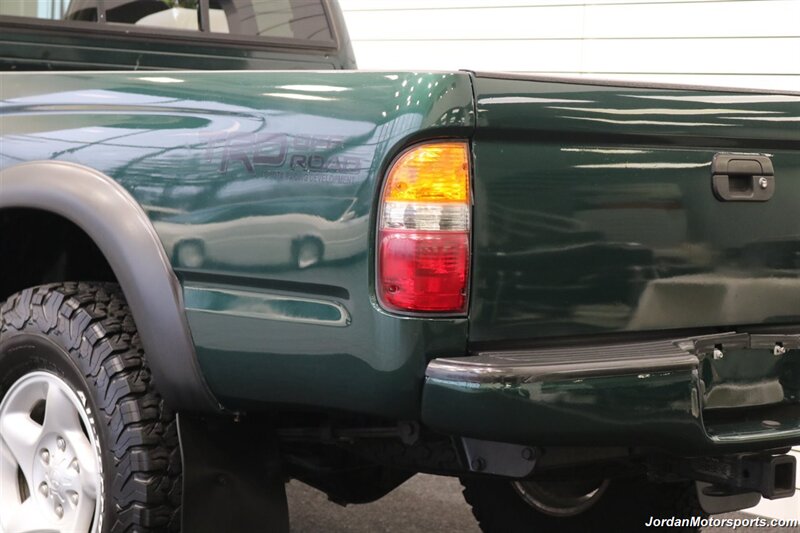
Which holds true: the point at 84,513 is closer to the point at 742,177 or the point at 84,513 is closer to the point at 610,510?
the point at 610,510

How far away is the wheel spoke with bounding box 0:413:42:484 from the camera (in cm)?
283

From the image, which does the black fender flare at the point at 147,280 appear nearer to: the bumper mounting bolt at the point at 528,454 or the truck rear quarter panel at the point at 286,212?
the truck rear quarter panel at the point at 286,212

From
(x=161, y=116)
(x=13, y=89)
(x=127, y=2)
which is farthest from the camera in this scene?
(x=127, y=2)

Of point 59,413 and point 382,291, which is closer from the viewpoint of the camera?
point 382,291

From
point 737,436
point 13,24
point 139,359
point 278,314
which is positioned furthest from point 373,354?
point 13,24

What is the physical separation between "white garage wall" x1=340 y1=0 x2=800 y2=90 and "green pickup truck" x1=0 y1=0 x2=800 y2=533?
162cm

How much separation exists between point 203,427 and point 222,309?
1.05ft

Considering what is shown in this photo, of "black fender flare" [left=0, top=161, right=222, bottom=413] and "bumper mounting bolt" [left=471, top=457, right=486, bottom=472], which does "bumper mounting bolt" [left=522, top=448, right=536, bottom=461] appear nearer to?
"bumper mounting bolt" [left=471, top=457, right=486, bottom=472]

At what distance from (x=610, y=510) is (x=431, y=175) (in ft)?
4.60

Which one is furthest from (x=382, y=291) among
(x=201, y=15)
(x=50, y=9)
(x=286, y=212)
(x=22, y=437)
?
(x=201, y=15)

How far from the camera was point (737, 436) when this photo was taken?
2.42 metres

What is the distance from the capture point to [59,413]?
2732 mm

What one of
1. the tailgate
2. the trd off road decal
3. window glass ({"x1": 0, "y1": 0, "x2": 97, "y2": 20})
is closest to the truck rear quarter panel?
the trd off road decal

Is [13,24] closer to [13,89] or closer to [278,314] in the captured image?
[13,89]
